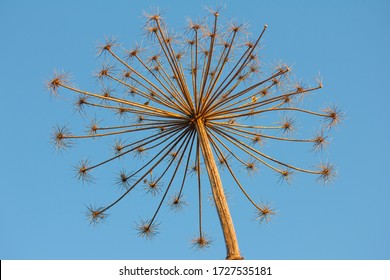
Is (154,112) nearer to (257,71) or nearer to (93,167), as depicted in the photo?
(93,167)

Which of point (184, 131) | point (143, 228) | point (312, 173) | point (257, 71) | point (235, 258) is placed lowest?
point (235, 258)

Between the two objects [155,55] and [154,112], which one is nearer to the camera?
[154,112]

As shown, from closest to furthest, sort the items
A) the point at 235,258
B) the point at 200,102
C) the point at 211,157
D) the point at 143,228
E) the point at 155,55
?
the point at 235,258 < the point at 211,157 < the point at 200,102 < the point at 143,228 < the point at 155,55

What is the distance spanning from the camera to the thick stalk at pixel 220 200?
10352mm

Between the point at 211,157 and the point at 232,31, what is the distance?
3.65 metres

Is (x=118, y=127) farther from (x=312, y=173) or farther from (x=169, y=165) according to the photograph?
(x=312, y=173)

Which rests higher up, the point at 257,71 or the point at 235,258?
the point at 257,71

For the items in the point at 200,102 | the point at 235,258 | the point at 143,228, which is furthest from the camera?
the point at 143,228

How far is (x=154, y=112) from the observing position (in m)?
12.9

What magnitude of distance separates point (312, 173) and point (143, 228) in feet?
13.9

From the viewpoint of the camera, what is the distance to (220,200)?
36.9ft

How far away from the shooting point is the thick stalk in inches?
408

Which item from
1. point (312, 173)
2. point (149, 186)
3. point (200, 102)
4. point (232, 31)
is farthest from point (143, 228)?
point (232, 31)

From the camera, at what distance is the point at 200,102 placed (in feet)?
42.1
